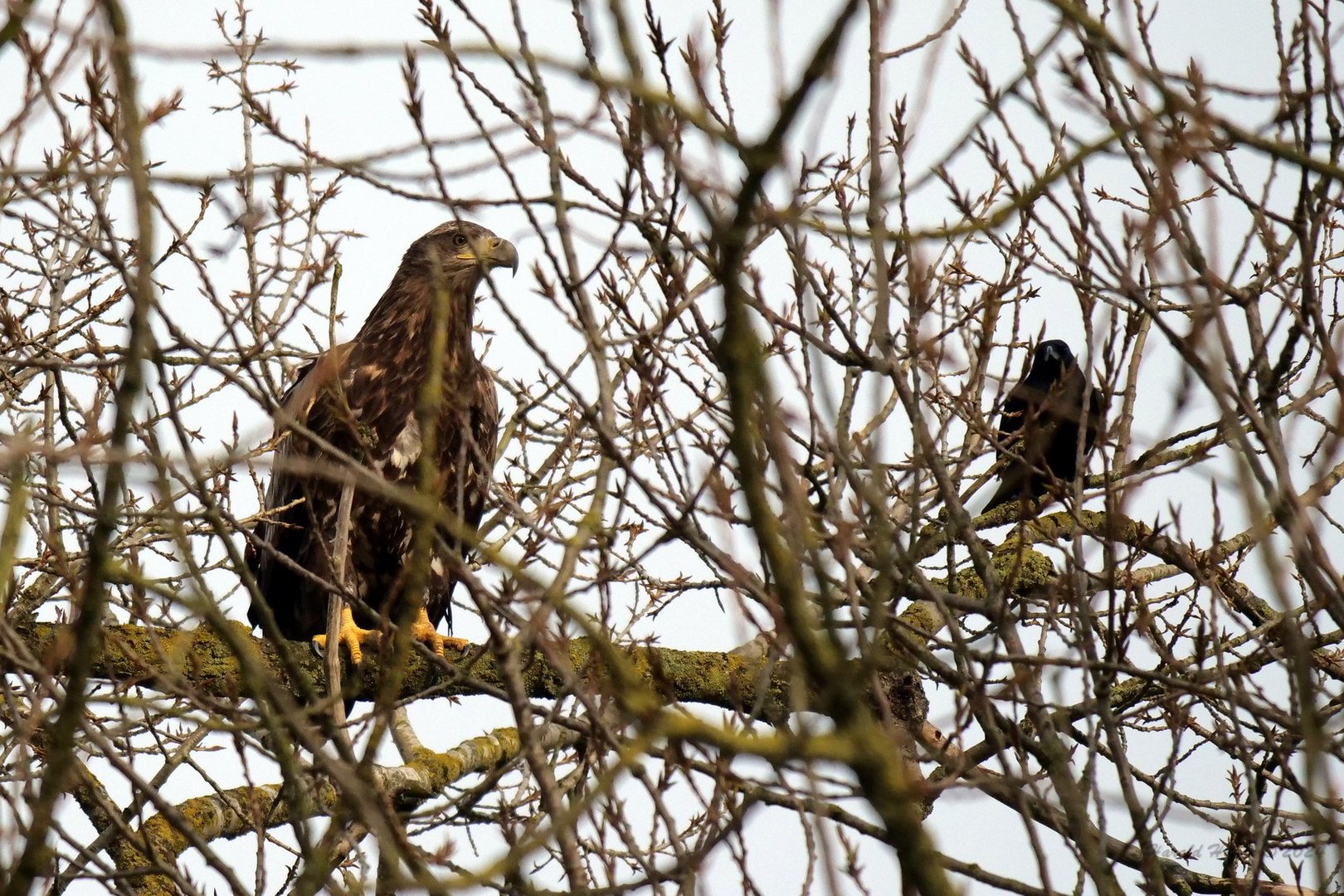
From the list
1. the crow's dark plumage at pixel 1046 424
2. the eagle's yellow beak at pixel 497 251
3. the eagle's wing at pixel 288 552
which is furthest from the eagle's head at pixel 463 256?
the crow's dark plumage at pixel 1046 424

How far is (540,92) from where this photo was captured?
2641 mm

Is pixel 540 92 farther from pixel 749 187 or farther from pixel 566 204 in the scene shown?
pixel 749 187

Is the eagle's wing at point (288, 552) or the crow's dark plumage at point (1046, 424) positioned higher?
the eagle's wing at point (288, 552)

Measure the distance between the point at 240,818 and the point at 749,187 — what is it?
11.8 feet

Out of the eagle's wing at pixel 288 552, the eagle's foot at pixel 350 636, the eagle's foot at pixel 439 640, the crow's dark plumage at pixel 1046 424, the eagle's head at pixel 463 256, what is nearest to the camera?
the crow's dark plumage at pixel 1046 424

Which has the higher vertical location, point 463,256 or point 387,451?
point 463,256

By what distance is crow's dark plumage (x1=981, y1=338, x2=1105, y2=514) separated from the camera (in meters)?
3.01

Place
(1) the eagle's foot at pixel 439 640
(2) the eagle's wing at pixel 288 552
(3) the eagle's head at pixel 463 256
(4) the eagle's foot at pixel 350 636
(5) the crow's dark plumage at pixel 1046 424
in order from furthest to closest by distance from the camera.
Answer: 1. (3) the eagle's head at pixel 463 256
2. (2) the eagle's wing at pixel 288 552
3. (1) the eagle's foot at pixel 439 640
4. (4) the eagle's foot at pixel 350 636
5. (5) the crow's dark plumage at pixel 1046 424

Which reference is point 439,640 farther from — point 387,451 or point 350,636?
point 387,451

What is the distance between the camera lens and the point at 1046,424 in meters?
5.54

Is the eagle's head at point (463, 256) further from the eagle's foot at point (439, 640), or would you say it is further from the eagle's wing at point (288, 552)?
the eagle's foot at point (439, 640)

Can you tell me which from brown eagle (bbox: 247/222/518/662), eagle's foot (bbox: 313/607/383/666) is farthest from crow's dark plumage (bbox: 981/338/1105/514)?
eagle's foot (bbox: 313/607/383/666)

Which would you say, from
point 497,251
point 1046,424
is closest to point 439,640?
point 497,251

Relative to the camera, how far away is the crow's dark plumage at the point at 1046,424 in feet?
9.89
